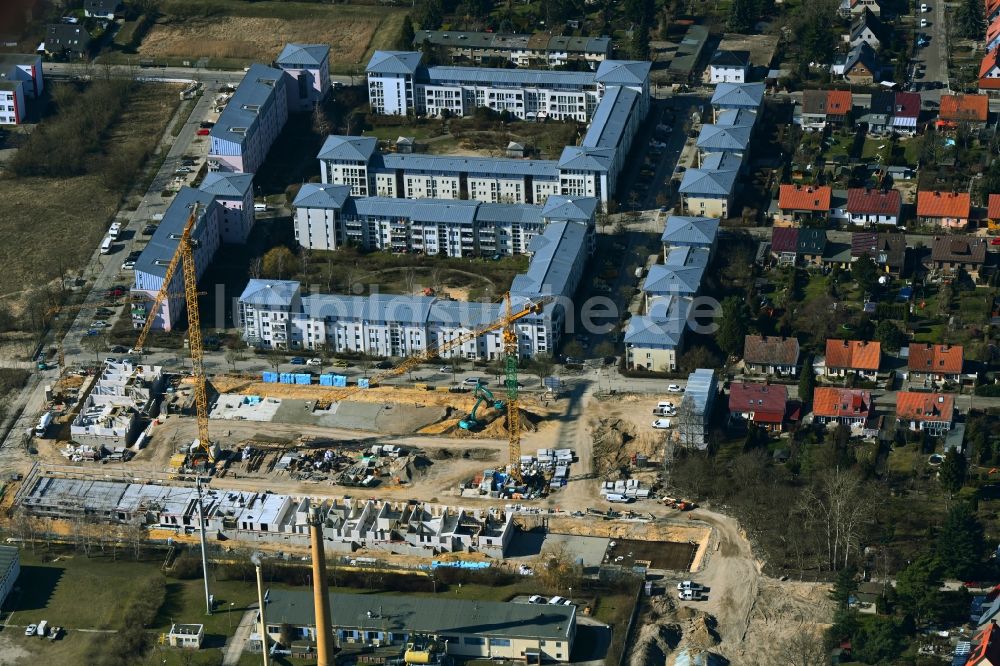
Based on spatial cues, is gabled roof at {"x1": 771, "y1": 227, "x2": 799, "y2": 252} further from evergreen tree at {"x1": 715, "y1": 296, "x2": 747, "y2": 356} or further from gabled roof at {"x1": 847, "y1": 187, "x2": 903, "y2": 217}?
evergreen tree at {"x1": 715, "y1": 296, "x2": 747, "y2": 356}

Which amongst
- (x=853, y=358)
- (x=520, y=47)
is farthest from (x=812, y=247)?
(x=520, y=47)

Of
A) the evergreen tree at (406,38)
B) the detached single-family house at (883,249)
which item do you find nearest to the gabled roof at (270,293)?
the detached single-family house at (883,249)

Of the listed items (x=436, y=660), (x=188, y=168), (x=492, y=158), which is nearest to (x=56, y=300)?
(x=188, y=168)

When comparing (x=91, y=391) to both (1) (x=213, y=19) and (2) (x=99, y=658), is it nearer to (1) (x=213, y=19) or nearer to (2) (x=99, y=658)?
(2) (x=99, y=658)

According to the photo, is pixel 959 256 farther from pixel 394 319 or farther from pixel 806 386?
pixel 394 319

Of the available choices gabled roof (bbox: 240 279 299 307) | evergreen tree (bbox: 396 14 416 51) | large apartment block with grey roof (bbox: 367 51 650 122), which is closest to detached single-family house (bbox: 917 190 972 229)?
large apartment block with grey roof (bbox: 367 51 650 122)

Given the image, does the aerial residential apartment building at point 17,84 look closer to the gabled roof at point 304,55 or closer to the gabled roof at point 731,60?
the gabled roof at point 304,55
